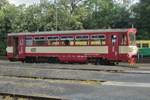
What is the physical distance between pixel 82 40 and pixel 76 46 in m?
0.73

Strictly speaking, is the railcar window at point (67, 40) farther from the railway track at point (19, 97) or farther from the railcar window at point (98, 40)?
the railway track at point (19, 97)

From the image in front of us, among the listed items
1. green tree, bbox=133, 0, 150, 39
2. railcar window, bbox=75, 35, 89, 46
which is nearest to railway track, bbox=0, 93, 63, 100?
railcar window, bbox=75, 35, 89, 46

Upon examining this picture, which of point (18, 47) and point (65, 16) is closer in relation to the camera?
point (18, 47)

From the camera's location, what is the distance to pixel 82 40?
37062 millimetres

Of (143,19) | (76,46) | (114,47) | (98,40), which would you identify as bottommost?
(114,47)

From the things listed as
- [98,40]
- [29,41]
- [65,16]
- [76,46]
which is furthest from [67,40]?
[65,16]

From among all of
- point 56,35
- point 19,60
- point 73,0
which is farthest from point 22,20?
point 56,35

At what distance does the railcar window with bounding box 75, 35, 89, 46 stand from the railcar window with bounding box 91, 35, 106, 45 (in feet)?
1.73

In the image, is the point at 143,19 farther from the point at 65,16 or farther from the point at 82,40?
the point at 82,40

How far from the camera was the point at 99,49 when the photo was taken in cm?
3584

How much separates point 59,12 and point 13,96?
157 ft

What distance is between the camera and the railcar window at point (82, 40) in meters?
36.6

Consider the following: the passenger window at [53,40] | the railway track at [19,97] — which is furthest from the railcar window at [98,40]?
the railway track at [19,97]

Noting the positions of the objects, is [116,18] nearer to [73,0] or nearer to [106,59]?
[73,0]
